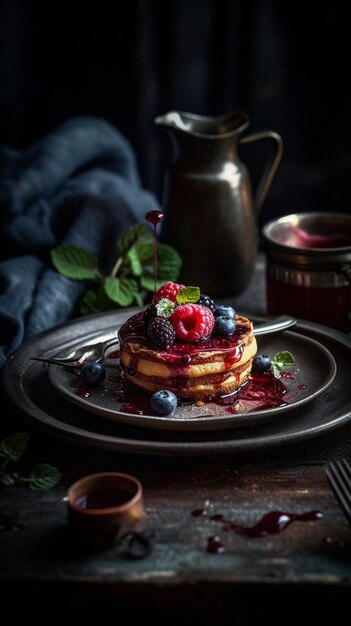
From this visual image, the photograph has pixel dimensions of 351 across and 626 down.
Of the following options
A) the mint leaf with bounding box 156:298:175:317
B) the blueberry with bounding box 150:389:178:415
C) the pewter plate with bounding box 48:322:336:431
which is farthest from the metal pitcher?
the blueberry with bounding box 150:389:178:415

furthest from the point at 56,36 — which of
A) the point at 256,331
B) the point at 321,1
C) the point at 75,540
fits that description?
the point at 75,540

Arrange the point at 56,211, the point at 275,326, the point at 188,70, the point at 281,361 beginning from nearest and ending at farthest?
the point at 281,361 < the point at 275,326 < the point at 56,211 < the point at 188,70

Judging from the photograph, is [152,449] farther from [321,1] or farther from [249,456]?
[321,1]

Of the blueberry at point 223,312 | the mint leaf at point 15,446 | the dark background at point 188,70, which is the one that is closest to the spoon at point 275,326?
the blueberry at point 223,312

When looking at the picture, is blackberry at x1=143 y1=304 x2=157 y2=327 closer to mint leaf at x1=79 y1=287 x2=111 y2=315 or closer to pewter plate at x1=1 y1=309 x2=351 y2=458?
pewter plate at x1=1 y1=309 x2=351 y2=458

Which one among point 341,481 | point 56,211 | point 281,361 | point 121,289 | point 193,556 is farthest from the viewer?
point 56,211

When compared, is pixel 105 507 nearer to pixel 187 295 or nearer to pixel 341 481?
pixel 341 481

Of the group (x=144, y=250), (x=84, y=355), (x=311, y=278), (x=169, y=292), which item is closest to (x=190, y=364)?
(x=169, y=292)
